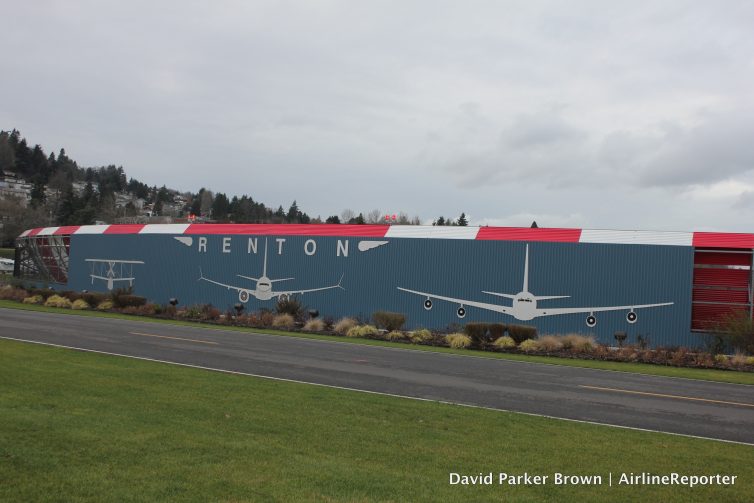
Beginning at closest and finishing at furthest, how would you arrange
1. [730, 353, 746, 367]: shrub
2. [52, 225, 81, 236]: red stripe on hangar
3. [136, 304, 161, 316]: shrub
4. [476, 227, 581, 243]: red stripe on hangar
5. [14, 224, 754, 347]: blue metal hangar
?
[730, 353, 746, 367]: shrub < [14, 224, 754, 347]: blue metal hangar < [476, 227, 581, 243]: red stripe on hangar < [136, 304, 161, 316]: shrub < [52, 225, 81, 236]: red stripe on hangar

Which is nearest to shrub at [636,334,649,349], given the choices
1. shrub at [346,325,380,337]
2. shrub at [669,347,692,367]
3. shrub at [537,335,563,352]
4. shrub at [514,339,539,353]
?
shrub at [669,347,692,367]

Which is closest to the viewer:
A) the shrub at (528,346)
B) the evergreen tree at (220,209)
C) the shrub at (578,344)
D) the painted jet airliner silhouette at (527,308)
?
the shrub at (528,346)

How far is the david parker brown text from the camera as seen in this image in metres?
6.83

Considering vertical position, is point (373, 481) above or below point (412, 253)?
below

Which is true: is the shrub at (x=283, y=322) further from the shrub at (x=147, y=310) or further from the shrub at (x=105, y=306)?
the shrub at (x=105, y=306)

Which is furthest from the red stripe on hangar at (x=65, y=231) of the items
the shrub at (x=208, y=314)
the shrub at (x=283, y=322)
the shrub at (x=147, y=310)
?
the shrub at (x=283, y=322)

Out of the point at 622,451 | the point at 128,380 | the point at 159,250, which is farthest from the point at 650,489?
the point at 159,250

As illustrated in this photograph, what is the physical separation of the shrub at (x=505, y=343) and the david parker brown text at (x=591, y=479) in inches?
693

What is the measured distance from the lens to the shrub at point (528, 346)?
79.9ft

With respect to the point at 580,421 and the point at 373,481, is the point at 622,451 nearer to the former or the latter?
the point at 580,421

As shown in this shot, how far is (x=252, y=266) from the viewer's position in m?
38.8

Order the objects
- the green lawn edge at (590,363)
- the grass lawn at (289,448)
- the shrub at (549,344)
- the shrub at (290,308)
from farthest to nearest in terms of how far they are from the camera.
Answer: the shrub at (290,308), the shrub at (549,344), the green lawn edge at (590,363), the grass lawn at (289,448)

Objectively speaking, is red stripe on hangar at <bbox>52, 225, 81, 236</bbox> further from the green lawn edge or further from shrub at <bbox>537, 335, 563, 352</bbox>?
shrub at <bbox>537, 335, 563, 352</bbox>

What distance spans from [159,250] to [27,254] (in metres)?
20.0
